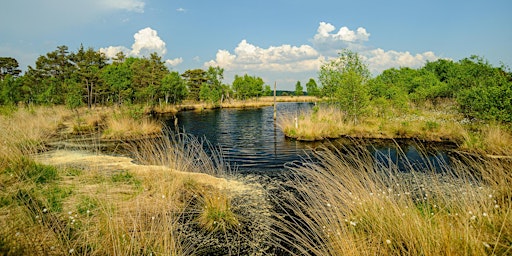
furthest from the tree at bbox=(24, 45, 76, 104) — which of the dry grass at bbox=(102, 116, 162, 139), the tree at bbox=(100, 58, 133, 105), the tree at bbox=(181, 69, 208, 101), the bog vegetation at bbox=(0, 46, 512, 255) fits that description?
the dry grass at bbox=(102, 116, 162, 139)

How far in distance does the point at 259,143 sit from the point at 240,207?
921cm

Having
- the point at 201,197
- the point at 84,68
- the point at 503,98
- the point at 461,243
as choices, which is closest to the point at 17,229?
the point at 201,197

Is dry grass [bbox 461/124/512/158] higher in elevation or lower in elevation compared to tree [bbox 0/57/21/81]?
lower

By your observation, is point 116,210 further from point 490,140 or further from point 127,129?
point 127,129

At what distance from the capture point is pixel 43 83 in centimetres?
3359

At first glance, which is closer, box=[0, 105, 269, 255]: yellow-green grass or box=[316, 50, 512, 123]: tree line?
box=[0, 105, 269, 255]: yellow-green grass

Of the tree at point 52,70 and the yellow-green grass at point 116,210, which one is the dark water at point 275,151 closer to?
the yellow-green grass at point 116,210

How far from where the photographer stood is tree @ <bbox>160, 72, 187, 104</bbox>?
38956 millimetres

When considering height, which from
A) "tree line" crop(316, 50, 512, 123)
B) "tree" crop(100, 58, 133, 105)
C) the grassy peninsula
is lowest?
the grassy peninsula

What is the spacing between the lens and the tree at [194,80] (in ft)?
180

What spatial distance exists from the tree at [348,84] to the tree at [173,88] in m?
26.1

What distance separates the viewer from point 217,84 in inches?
2140

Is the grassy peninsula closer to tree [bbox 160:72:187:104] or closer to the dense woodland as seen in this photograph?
the dense woodland

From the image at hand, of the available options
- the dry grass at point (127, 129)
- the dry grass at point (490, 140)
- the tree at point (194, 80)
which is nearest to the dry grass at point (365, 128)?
the dry grass at point (490, 140)
